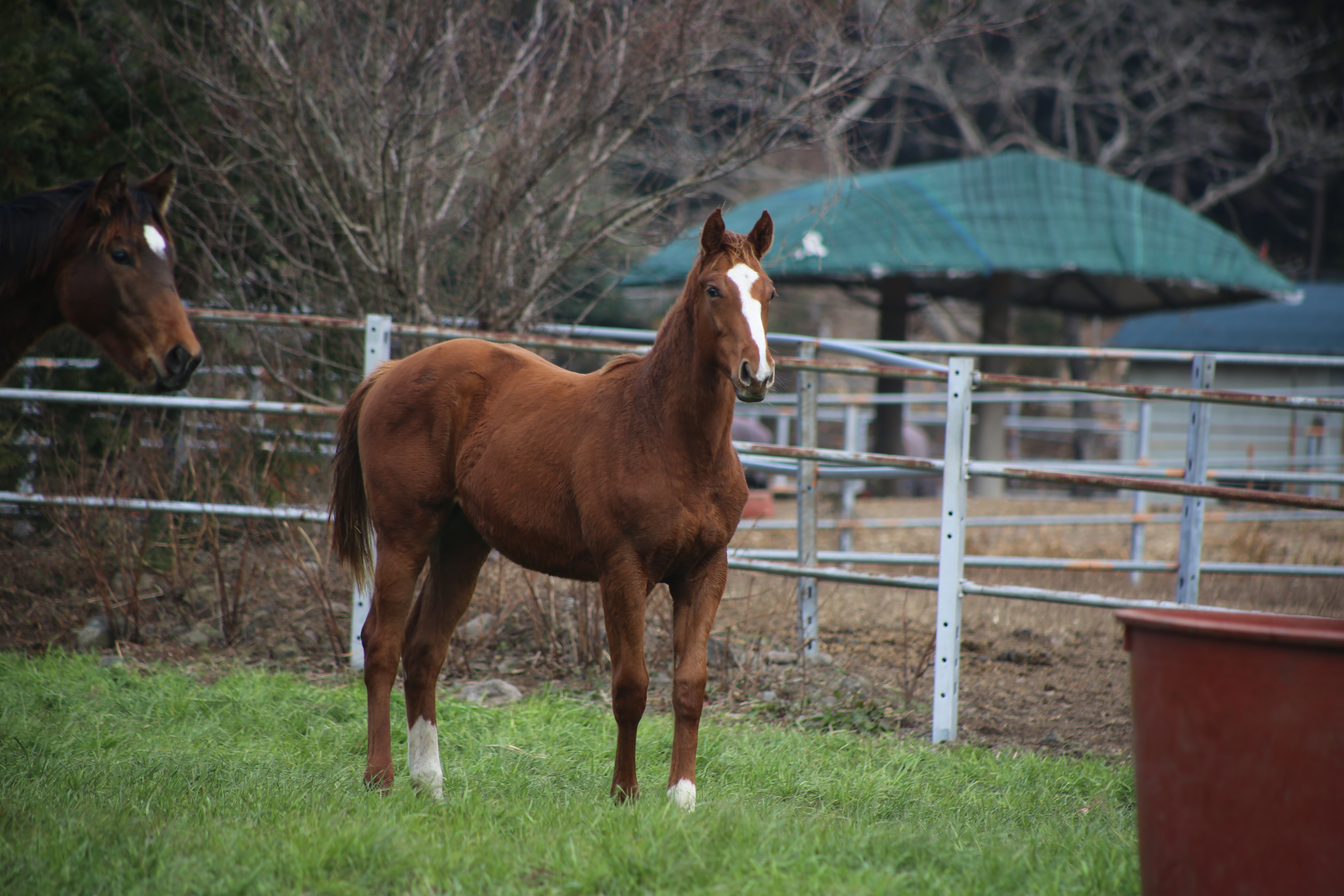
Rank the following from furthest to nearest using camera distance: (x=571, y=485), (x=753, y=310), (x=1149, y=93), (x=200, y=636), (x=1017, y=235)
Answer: (x=1149, y=93) < (x=1017, y=235) < (x=200, y=636) < (x=571, y=485) < (x=753, y=310)

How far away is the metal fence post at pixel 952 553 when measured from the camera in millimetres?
4379

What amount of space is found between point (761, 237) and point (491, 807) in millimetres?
2012

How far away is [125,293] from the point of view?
3.87 metres

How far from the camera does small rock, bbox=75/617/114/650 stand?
5410 mm

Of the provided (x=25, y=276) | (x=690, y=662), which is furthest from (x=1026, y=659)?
(x=25, y=276)

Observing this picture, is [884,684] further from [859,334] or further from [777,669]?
[859,334]

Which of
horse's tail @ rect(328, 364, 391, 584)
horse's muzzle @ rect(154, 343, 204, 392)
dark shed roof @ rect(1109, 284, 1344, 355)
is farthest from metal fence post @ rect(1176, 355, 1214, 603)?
dark shed roof @ rect(1109, 284, 1344, 355)

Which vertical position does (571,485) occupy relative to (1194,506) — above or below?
above

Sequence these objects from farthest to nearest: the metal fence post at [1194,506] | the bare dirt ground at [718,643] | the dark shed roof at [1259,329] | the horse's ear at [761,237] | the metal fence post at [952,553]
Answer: the dark shed roof at [1259,329], the bare dirt ground at [718,643], the metal fence post at [1194,506], the metal fence post at [952,553], the horse's ear at [761,237]

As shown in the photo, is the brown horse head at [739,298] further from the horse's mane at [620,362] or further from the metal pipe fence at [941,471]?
the metal pipe fence at [941,471]

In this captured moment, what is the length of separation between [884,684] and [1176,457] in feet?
50.9

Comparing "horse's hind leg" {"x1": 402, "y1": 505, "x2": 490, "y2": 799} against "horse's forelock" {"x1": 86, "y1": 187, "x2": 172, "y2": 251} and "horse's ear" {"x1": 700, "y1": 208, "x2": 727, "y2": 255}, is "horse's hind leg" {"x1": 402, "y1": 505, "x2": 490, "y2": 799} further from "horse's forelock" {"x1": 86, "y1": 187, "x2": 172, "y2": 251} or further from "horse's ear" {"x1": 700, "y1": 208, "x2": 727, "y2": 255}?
"horse's forelock" {"x1": 86, "y1": 187, "x2": 172, "y2": 251}

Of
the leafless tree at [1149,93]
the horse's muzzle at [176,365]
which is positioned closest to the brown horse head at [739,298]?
the horse's muzzle at [176,365]

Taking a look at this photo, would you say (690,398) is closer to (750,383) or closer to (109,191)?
(750,383)
